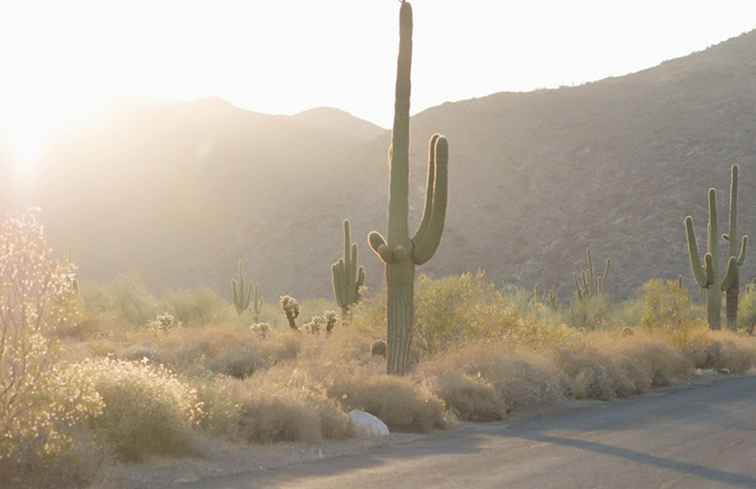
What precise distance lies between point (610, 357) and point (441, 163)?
23.3 ft

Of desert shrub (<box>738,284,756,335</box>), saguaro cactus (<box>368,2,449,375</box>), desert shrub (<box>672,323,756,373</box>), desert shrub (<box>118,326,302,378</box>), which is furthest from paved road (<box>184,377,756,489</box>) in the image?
desert shrub (<box>738,284,756,335</box>)

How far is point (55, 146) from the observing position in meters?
101

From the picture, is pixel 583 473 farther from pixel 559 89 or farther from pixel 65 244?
pixel 559 89

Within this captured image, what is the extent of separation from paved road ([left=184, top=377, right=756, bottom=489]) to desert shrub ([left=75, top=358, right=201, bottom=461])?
43.7 inches

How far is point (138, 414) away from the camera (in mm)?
11273

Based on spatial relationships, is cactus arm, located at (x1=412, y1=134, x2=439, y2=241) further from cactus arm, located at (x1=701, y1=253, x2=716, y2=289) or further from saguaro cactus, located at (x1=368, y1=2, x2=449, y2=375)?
cactus arm, located at (x1=701, y1=253, x2=716, y2=289)

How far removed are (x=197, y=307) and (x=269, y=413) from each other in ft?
123

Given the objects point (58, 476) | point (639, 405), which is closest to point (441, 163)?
point (639, 405)

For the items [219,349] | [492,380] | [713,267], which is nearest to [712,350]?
[713,267]

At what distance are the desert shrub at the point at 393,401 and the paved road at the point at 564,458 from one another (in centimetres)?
50

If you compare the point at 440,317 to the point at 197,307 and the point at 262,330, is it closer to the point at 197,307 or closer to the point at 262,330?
the point at 262,330

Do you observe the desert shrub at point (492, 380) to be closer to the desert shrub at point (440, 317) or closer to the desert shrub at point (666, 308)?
the desert shrub at point (440, 317)

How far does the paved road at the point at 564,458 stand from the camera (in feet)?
35.9

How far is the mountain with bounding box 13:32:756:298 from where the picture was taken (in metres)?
69.3
